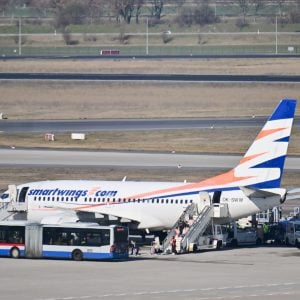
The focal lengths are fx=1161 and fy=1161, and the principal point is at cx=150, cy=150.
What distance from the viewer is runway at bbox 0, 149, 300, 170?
102 m

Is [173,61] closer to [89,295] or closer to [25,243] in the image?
[25,243]

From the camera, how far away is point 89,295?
51.0 m

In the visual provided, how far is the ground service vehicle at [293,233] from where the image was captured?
237 ft

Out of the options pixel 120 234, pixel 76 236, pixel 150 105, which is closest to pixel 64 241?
pixel 76 236

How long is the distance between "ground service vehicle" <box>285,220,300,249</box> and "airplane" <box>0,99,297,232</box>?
3.54 metres

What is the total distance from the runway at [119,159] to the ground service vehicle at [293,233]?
2686 cm

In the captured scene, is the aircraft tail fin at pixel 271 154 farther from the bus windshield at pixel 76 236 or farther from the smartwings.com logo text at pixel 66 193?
the bus windshield at pixel 76 236

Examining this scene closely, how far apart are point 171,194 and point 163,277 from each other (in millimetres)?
14616

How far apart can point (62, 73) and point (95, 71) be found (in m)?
5.91

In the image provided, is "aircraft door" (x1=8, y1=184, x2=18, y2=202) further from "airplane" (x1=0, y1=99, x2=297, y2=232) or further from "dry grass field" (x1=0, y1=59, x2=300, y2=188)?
"dry grass field" (x1=0, y1=59, x2=300, y2=188)

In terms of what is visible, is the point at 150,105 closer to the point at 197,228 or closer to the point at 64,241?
the point at 197,228

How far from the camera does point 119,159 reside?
105m

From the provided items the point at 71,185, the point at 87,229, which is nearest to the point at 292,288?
the point at 87,229

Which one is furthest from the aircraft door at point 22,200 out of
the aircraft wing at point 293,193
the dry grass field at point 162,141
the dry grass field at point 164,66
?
the dry grass field at point 164,66
